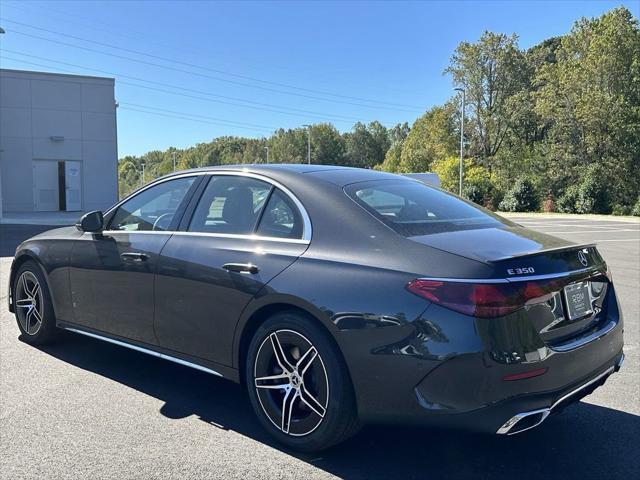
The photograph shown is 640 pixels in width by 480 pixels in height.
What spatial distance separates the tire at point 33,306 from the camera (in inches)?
197

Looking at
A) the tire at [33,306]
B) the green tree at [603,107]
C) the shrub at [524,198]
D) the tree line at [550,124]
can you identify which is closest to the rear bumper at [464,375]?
the tire at [33,306]

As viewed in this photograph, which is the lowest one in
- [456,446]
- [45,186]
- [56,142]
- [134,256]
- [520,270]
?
[456,446]

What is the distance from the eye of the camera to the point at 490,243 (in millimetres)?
3064

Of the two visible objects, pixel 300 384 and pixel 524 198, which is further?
pixel 524 198

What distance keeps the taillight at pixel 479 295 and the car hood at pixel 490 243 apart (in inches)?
6.3

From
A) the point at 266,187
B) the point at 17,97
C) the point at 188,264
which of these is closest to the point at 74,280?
the point at 188,264

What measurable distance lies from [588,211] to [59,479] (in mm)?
38906

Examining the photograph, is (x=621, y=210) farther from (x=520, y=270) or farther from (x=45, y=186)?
(x=520, y=270)

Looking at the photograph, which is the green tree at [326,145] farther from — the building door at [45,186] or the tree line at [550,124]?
the building door at [45,186]

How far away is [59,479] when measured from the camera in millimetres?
2953

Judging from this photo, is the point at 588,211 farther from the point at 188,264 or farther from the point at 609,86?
the point at 188,264

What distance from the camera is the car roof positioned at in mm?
3672

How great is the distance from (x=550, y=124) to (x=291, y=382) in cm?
4750

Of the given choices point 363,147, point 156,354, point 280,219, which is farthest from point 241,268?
point 363,147
